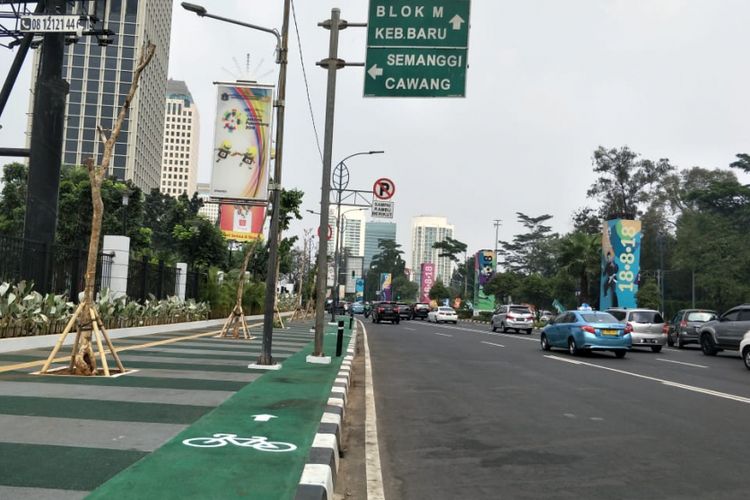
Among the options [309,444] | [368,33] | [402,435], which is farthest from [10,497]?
[368,33]

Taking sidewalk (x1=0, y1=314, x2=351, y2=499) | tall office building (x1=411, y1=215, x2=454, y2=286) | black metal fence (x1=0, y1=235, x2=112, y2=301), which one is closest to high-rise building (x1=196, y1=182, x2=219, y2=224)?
black metal fence (x1=0, y1=235, x2=112, y2=301)

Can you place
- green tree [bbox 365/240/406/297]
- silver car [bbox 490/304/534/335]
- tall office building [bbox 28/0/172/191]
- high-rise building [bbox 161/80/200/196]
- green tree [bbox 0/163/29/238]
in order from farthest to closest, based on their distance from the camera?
high-rise building [bbox 161/80/200/196]
green tree [bbox 365/240/406/297]
tall office building [bbox 28/0/172/191]
green tree [bbox 0/163/29/238]
silver car [bbox 490/304/534/335]

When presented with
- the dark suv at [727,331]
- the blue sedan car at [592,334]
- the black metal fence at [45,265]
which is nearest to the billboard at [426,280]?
the dark suv at [727,331]

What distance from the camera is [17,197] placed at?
4938 cm

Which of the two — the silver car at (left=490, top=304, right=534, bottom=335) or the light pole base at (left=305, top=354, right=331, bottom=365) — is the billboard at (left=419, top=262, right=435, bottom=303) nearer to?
the silver car at (left=490, top=304, right=534, bottom=335)

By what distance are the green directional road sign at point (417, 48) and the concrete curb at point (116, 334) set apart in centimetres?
846

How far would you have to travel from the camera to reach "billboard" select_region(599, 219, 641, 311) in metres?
36.4

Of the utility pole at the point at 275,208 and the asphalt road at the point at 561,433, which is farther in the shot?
the utility pole at the point at 275,208

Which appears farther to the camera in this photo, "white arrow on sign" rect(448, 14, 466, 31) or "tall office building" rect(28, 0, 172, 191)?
"tall office building" rect(28, 0, 172, 191)

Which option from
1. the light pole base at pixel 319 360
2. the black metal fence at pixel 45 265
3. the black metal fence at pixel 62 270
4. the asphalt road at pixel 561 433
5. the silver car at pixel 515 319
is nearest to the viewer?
the asphalt road at pixel 561 433

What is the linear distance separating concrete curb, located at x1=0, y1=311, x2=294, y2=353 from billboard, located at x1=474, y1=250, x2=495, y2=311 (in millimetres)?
45653

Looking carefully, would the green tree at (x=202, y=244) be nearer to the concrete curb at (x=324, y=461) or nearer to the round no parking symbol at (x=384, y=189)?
the round no parking symbol at (x=384, y=189)

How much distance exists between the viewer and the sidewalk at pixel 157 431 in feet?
14.8

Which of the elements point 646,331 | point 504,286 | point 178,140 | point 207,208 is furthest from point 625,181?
point 178,140
